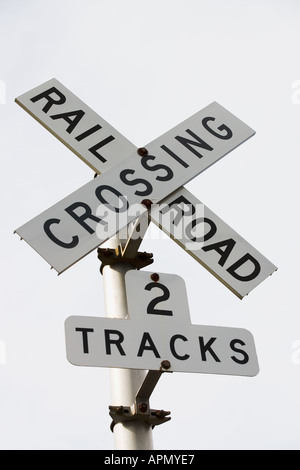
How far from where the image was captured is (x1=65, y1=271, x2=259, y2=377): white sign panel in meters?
3.26

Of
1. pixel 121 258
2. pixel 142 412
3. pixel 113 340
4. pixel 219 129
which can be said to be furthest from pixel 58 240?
pixel 219 129

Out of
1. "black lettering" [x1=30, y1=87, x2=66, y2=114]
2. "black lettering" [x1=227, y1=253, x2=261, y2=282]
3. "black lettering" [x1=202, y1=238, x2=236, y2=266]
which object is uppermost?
"black lettering" [x1=30, y1=87, x2=66, y2=114]

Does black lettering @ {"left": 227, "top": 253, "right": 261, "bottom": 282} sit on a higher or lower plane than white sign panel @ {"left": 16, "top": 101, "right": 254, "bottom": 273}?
lower

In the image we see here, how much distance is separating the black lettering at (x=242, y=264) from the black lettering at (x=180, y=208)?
0.38 meters

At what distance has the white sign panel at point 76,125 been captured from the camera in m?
4.40

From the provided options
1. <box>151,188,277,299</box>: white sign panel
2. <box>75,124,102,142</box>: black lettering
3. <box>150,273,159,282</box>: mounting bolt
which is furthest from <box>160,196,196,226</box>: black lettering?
<box>75,124,102,142</box>: black lettering

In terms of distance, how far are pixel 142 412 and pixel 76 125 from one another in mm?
1904

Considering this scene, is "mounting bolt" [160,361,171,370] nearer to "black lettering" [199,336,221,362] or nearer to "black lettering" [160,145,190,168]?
"black lettering" [199,336,221,362]

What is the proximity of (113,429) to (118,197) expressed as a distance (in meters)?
1.24

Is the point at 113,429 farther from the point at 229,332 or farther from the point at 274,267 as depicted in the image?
the point at 274,267

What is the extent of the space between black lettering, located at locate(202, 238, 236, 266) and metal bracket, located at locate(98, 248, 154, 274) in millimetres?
331

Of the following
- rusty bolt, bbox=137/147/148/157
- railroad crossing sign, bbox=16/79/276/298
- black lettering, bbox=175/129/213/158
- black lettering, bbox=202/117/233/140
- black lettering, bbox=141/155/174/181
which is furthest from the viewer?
black lettering, bbox=202/117/233/140

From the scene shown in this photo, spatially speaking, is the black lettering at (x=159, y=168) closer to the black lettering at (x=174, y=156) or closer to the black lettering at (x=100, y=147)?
the black lettering at (x=174, y=156)

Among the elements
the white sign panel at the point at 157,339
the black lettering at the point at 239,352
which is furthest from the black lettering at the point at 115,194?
the black lettering at the point at 239,352
